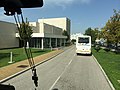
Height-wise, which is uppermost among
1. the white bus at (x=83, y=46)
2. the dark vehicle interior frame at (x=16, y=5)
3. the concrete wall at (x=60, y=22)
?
the concrete wall at (x=60, y=22)

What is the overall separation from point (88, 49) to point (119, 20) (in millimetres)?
16579

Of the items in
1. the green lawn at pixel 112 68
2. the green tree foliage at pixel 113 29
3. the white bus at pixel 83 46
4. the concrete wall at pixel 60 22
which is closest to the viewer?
the green lawn at pixel 112 68

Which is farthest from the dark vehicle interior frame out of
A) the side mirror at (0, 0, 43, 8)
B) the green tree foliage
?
the green tree foliage

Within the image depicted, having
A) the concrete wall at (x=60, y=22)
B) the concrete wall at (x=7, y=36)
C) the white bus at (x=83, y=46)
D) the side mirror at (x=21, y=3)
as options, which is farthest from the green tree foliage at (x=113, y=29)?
the concrete wall at (x=60, y=22)

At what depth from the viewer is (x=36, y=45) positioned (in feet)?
188

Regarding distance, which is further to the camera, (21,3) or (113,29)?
(113,29)

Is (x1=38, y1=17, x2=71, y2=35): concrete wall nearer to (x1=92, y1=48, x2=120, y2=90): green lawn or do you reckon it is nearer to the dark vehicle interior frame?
(x1=92, y1=48, x2=120, y2=90): green lawn

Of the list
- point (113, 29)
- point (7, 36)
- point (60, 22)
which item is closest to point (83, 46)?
point (113, 29)

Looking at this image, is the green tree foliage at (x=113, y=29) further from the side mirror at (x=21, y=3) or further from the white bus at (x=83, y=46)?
the side mirror at (x=21, y=3)

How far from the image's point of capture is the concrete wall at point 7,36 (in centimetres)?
4806

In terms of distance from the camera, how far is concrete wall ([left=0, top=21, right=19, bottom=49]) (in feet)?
158

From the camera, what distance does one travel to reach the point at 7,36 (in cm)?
5050

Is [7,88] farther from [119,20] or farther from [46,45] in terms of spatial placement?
[46,45]

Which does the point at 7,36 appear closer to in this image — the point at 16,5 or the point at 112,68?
the point at 112,68
